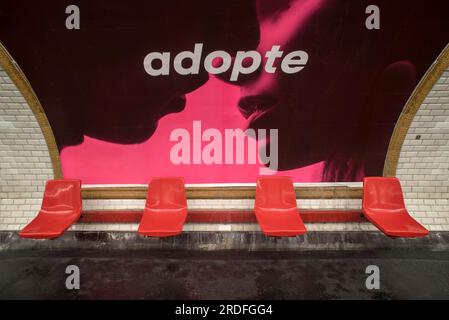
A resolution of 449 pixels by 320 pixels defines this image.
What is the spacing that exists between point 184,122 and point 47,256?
2.96m

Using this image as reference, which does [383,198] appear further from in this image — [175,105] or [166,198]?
[175,105]

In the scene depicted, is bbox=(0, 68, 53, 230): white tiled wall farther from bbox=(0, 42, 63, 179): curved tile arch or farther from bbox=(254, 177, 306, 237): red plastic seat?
bbox=(254, 177, 306, 237): red plastic seat

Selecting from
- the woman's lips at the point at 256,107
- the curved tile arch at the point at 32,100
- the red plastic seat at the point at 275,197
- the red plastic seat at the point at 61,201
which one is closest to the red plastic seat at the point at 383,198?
the red plastic seat at the point at 275,197

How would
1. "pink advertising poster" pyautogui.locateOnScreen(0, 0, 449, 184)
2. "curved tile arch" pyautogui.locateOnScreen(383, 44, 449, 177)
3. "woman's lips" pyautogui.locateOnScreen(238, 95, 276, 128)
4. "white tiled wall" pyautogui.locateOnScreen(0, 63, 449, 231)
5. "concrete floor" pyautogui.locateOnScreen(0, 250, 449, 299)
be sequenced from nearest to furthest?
"concrete floor" pyautogui.locateOnScreen(0, 250, 449, 299), "pink advertising poster" pyautogui.locateOnScreen(0, 0, 449, 184), "curved tile arch" pyautogui.locateOnScreen(383, 44, 449, 177), "woman's lips" pyautogui.locateOnScreen(238, 95, 276, 128), "white tiled wall" pyautogui.locateOnScreen(0, 63, 449, 231)

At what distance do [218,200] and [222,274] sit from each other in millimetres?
1179

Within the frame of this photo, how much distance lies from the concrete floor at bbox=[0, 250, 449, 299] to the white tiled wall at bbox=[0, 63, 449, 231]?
484mm

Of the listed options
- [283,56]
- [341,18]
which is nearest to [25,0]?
[283,56]

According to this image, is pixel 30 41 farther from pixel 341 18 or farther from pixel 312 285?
pixel 312 285

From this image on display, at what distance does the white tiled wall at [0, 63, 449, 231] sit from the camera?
4.37 meters

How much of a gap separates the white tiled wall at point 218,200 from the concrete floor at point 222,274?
0.48 meters

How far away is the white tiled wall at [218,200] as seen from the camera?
437 centimetres

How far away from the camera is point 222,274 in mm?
3799

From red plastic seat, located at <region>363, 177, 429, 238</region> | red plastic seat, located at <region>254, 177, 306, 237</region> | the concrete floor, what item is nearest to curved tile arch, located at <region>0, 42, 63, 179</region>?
the concrete floor
